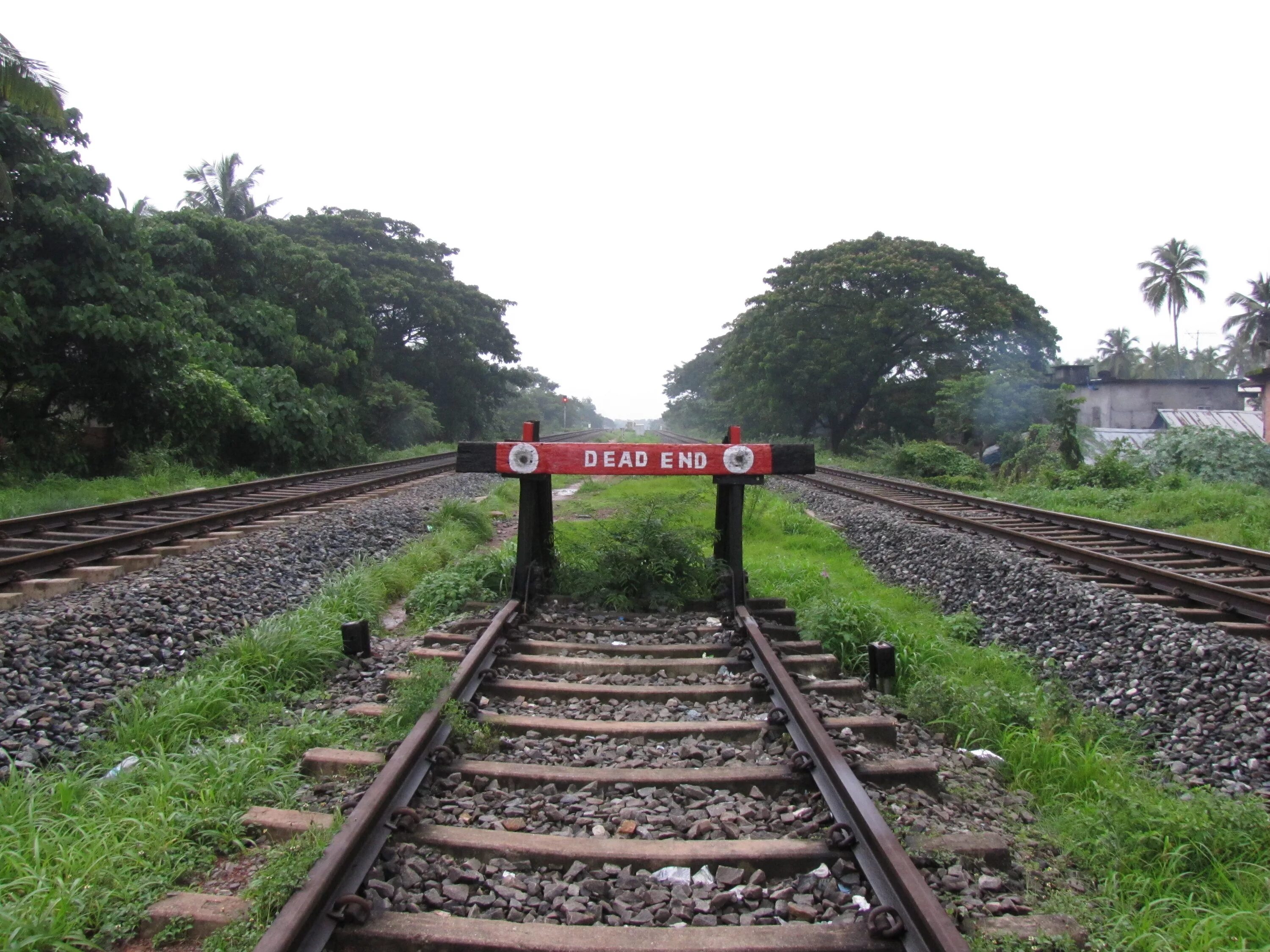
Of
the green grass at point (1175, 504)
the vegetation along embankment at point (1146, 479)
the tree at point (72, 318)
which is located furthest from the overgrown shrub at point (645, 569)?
the tree at point (72, 318)

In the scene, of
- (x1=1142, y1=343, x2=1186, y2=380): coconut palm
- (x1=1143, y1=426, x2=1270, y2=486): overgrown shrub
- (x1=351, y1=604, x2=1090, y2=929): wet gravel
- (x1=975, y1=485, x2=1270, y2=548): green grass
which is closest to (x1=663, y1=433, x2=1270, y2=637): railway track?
(x1=975, y1=485, x2=1270, y2=548): green grass

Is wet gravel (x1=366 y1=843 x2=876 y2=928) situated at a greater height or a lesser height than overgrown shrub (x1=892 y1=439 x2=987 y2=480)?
lesser

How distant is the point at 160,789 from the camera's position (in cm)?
284

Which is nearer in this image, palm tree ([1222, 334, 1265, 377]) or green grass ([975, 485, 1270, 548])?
green grass ([975, 485, 1270, 548])

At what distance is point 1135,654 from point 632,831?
11.9 feet

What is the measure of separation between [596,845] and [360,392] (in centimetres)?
2503

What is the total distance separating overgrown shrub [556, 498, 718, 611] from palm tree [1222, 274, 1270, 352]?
160 ft

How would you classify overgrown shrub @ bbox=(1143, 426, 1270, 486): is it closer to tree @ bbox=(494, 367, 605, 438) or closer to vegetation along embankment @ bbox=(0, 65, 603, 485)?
vegetation along embankment @ bbox=(0, 65, 603, 485)

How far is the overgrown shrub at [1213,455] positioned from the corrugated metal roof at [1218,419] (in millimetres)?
8786

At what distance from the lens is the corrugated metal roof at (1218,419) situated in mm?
23375

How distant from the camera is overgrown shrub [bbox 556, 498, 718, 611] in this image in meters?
5.30

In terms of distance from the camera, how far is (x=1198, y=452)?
14.4 meters

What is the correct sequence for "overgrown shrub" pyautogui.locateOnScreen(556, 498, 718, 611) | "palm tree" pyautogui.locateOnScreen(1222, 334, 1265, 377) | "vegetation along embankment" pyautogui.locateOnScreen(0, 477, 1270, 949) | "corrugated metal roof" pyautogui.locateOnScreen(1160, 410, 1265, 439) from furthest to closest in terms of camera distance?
"palm tree" pyautogui.locateOnScreen(1222, 334, 1265, 377) → "corrugated metal roof" pyautogui.locateOnScreen(1160, 410, 1265, 439) → "overgrown shrub" pyautogui.locateOnScreen(556, 498, 718, 611) → "vegetation along embankment" pyautogui.locateOnScreen(0, 477, 1270, 949)

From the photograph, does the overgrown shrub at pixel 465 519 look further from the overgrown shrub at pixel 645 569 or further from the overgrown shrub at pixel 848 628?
the overgrown shrub at pixel 848 628
